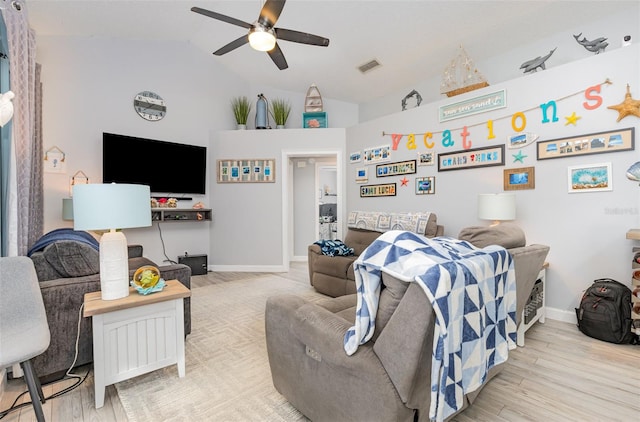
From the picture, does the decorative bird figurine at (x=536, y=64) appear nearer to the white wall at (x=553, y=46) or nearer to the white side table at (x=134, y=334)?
the white wall at (x=553, y=46)

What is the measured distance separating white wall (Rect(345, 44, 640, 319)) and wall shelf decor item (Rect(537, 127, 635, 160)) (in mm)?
45

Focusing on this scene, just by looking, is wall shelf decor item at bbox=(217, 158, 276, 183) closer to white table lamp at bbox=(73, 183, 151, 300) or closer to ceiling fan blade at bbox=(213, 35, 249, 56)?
ceiling fan blade at bbox=(213, 35, 249, 56)

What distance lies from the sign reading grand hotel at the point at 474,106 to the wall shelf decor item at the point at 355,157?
1.39 metres

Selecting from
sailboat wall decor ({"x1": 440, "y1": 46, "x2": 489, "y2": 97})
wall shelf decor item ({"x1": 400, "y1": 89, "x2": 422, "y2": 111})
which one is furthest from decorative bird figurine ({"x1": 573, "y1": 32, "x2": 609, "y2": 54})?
wall shelf decor item ({"x1": 400, "y1": 89, "x2": 422, "y2": 111})

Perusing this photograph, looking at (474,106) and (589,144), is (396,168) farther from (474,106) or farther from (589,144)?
(589,144)

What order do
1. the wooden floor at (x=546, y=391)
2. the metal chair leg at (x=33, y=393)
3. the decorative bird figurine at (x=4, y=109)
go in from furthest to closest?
the wooden floor at (x=546, y=391) < the decorative bird figurine at (x=4, y=109) < the metal chair leg at (x=33, y=393)

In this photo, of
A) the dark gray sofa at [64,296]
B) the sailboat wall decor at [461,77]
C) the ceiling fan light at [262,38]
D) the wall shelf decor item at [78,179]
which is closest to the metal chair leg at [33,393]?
the dark gray sofa at [64,296]

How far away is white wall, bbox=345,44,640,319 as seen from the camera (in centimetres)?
249

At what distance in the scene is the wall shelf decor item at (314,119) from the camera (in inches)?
199

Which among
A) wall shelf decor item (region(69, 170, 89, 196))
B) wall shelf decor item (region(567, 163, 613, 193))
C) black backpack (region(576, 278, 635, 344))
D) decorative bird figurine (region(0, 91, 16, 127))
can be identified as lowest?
black backpack (region(576, 278, 635, 344))

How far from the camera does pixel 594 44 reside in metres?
3.03

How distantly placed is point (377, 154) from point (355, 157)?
45cm

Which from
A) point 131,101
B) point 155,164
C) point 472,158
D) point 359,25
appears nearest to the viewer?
point 472,158

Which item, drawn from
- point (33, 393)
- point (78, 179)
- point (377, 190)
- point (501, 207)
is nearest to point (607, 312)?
point (501, 207)
